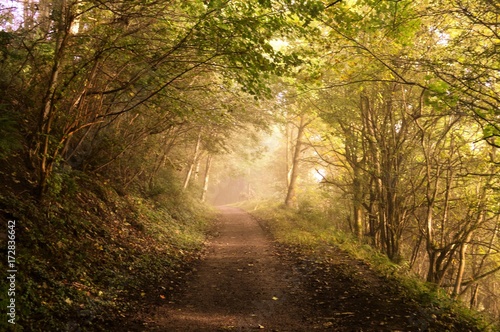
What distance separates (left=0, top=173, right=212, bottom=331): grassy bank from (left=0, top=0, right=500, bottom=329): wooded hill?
0.04 m

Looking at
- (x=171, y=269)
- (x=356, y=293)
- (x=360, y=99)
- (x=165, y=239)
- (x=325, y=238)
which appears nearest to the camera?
(x=356, y=293)

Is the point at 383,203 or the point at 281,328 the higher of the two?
the point at 383,203

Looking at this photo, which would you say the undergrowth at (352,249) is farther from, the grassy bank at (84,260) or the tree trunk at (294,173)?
the grassy bank at (84,260)

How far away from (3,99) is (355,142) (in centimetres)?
1165

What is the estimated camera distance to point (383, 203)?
1138cm

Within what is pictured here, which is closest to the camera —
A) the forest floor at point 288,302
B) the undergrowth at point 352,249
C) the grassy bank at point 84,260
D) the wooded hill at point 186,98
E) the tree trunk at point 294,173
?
the grassy bank at point 84,260

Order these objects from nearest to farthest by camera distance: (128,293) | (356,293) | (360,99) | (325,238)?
(128,293)
(356,293)
(360,99)
(325,238)

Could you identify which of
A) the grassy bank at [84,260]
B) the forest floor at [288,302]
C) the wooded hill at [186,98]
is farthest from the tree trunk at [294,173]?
the grassy bank at [84,260]

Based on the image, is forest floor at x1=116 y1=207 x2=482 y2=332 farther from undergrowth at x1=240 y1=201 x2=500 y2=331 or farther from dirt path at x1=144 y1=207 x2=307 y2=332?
undergrowth at x1=240 y1=201 x2=500 y2=331

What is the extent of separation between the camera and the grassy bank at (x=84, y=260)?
4.39 meters

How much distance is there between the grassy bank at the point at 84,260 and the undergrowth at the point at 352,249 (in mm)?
4641

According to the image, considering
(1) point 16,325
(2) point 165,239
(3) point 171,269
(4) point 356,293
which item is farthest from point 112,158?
(4) point 356,293

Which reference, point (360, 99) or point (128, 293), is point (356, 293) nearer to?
point (128, 293)

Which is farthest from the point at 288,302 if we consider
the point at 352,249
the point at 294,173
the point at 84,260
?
the point at 294,173
